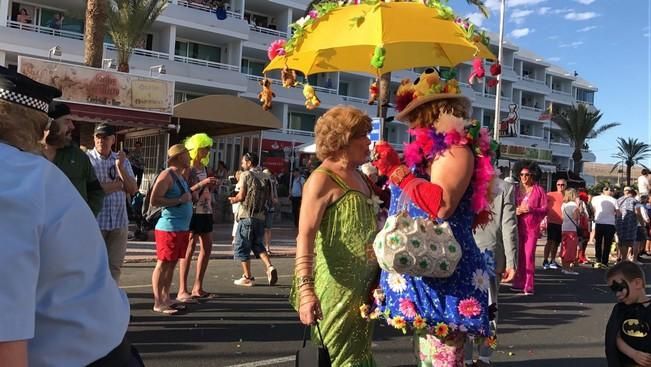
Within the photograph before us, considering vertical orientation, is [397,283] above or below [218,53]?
below

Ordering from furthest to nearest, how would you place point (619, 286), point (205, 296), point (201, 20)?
point (201, 20) → point (205, 296) → point (619, 286)

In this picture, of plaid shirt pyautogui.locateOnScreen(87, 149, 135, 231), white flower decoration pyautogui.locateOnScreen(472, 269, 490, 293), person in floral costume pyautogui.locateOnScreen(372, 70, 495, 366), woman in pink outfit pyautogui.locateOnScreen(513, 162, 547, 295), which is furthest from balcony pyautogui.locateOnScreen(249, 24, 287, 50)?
white flower decoration pyautogui.locateOnScreen(472, 269, 490, 293)

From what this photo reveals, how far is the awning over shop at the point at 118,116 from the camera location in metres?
16.2

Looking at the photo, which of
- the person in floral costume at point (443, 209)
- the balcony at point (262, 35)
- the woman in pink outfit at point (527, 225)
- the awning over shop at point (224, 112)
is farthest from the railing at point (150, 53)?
the person in floral costume at point (443, 209)

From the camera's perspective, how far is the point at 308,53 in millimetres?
4664

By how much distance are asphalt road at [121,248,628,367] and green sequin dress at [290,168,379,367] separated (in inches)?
79.3

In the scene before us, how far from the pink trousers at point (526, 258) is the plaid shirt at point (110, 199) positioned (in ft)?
19.8

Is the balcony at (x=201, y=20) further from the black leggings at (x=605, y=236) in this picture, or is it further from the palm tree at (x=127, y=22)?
the black leggings at (x=605, y=236)

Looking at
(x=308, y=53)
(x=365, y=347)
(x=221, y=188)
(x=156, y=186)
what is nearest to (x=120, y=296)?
(x=365, y=347)

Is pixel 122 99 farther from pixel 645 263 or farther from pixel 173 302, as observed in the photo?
pixel 645 263

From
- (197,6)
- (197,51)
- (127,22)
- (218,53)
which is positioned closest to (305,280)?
(127,22)

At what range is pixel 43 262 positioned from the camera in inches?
46.8

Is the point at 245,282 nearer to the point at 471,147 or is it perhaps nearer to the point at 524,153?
the point at 471,147

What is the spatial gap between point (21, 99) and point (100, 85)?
16.5 meters
